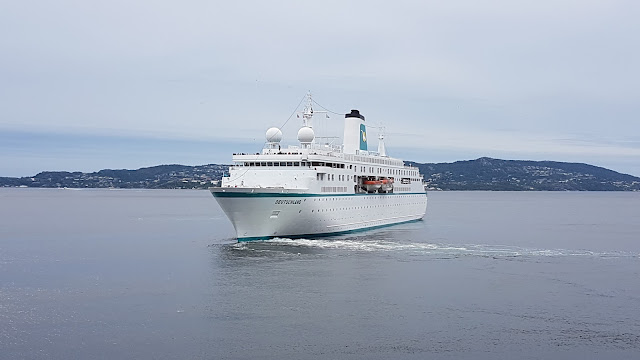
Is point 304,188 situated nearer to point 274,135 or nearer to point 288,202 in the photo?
point 288,202

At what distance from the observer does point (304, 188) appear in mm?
49375

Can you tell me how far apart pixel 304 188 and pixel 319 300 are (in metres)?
20.3

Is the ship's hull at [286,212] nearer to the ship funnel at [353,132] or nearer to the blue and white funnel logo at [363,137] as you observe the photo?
the ship funnel at [353,132]

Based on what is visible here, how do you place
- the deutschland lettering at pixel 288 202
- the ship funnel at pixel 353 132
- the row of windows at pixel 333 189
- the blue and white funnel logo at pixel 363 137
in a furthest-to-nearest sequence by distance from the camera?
the blue and white funnel logo at pixel 363 137, the ship funnel at pixel 353 132, the row of windows at pixel 333 189, the deutschland lettering at pixel 288 202

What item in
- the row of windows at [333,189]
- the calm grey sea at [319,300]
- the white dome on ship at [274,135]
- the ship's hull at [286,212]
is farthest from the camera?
the white dome on ship at [274,135]

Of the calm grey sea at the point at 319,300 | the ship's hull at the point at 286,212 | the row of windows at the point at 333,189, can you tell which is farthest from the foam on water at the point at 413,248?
the row of windows at the point at 333,189

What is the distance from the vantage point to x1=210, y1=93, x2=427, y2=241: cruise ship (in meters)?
47.3

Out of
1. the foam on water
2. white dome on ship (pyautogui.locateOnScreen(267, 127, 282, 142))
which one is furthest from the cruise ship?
the foam on water

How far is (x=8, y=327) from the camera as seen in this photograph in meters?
24.9

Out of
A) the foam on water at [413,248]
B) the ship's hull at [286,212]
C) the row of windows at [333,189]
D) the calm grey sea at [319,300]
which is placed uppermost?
the row of windows at [333,189]

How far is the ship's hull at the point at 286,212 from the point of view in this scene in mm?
46500

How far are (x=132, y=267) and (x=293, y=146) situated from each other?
1902 centimetres

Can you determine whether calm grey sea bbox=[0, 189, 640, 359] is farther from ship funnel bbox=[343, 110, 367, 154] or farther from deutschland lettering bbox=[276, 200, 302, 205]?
ship funnel bbox=[343, 110, 367, 154]

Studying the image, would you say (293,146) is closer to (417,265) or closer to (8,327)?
(417,265)
